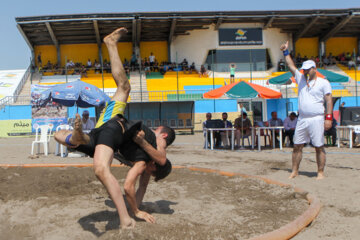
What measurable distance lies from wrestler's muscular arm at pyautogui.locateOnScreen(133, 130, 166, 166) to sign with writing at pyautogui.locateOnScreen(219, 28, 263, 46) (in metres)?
27.0

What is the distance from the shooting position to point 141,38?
31.2m

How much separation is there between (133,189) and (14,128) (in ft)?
61.6

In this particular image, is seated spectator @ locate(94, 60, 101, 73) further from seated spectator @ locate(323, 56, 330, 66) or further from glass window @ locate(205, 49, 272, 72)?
seated spectator @ locate(323, 56, 330, 66)

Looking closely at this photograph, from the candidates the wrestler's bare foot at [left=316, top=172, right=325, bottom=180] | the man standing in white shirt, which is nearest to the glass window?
the man standing in white shirt

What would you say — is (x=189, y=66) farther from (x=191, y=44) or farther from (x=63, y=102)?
(x=63, y=102)

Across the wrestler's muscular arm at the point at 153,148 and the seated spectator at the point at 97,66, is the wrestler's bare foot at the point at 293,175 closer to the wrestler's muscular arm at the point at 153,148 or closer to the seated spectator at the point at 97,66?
the wrestler's muscular arm at the point at 153,148

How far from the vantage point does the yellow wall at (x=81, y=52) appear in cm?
3123

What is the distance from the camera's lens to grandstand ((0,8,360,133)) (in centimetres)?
2706

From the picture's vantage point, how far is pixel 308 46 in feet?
109

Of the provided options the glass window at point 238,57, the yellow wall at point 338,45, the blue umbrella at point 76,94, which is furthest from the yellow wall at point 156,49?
the blue umbrella at point 76,94

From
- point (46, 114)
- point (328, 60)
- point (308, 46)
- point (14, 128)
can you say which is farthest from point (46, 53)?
point (328, 60)

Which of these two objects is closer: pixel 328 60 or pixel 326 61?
pixel 326 61

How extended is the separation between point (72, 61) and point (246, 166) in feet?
86.1

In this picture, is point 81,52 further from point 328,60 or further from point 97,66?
point 328,60
